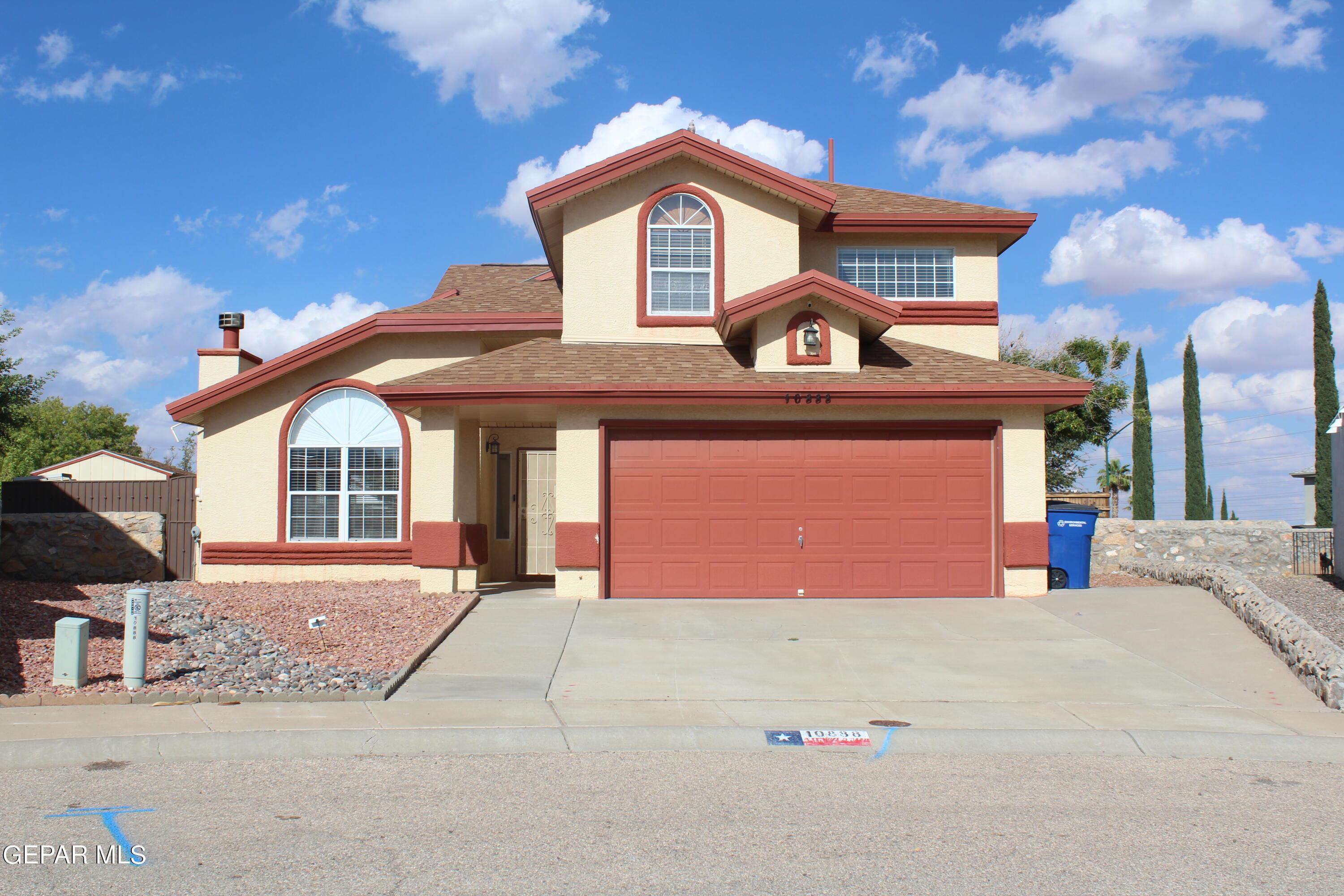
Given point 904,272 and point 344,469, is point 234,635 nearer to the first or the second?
point 344,469

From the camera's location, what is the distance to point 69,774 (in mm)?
6441

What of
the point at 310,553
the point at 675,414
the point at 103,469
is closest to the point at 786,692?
the point at 675,414

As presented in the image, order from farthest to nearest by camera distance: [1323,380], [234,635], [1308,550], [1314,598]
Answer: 1. [1323,380]
2. [1308,550]
3. [1314,598]
4. [234,635]

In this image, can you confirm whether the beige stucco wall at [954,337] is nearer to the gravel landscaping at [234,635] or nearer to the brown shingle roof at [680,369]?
the brown shingle roof at [680,369]

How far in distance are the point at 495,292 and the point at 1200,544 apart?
48.2 ft

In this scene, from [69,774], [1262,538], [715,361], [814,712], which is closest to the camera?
[69,774]

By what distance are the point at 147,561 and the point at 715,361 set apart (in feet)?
33.6

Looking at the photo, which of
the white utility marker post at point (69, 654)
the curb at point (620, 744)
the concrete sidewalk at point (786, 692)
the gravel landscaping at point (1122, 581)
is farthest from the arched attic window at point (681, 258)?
Answer: the white utility marker post at point (69, 654)

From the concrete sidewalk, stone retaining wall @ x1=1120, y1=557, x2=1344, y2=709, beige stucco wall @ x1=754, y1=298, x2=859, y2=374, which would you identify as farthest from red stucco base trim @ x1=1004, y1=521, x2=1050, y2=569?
beige stucco wall @ x1=754, y1=298, x2=859, y2=374

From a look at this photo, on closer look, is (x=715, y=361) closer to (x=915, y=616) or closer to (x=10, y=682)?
(x=915, y=616)

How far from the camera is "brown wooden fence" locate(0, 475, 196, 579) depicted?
16.9 m

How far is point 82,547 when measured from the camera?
16.8m

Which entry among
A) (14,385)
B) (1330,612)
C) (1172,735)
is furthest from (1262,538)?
(14,385)

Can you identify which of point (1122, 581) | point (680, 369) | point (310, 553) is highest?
point (680, 369)
